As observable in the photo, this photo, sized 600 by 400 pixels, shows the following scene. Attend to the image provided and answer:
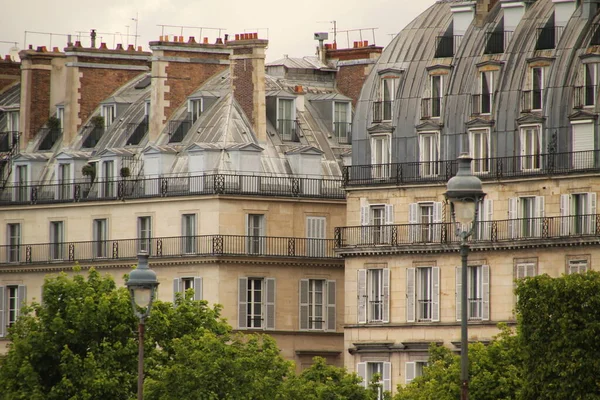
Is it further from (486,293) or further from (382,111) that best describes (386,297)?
(382,111)

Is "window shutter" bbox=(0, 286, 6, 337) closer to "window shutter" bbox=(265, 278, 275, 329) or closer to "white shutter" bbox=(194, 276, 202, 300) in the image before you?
"white shutter" bbox=(194, 276, 202, 300)

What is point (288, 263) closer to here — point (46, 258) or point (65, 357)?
point (46, 258)

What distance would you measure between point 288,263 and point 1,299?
664 inches

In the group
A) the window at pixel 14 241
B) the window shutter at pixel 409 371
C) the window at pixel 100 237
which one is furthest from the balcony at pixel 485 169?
the window at pixel 14 241

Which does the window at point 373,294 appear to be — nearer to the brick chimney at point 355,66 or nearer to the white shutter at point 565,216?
the white shutter at point 565,216

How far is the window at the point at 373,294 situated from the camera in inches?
4530

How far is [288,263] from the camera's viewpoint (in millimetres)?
122875

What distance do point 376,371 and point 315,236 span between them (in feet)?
34.9

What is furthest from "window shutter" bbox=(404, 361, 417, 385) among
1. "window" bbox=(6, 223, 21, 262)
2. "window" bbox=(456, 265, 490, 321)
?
"window" bbox=(6, 223, 21, 262)

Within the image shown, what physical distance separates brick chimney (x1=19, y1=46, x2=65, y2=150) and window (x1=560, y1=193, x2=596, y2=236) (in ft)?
118

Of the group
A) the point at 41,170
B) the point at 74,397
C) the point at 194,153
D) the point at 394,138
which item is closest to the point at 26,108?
the point at 41,170

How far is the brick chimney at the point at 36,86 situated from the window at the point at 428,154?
27.4 meters

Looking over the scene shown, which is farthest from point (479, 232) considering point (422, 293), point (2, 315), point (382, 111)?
point (2, 315)

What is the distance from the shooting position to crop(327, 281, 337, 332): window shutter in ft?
405
